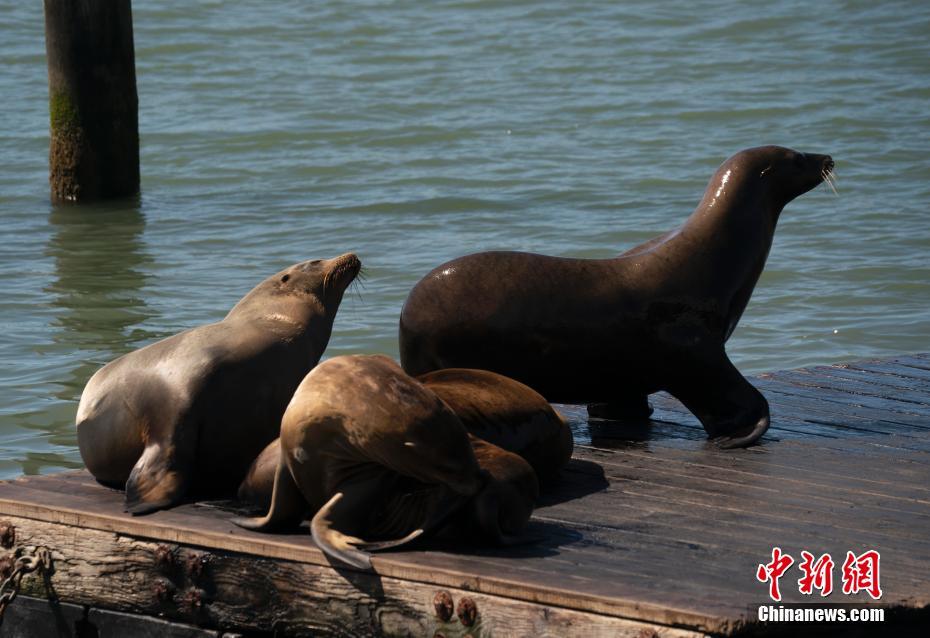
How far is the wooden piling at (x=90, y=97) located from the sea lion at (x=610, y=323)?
326 inches

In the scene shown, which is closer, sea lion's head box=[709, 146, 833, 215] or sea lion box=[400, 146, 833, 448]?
sea lion box=[400, 146, 833, 448]

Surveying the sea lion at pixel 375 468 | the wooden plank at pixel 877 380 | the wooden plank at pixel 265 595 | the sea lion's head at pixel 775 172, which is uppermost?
the sea lion's head at pixel 775 172

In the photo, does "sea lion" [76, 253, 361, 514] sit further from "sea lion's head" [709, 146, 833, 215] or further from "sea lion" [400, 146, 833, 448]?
"sea lion's head" [709, 146, 833, 215]

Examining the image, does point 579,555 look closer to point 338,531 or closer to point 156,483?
point 338,531

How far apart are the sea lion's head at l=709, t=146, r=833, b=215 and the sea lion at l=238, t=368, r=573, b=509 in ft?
4.80

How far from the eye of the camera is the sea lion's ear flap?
15.4 ft

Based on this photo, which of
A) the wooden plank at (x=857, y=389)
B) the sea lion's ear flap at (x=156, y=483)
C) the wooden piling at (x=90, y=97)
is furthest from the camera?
the wooden piling at (x=90, y=97)

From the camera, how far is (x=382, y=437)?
13.6 ft

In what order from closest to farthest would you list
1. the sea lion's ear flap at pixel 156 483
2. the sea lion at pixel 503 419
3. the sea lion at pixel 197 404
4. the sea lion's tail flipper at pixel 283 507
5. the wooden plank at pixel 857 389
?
the sea lion's tail flipper at pixel 283 507 < the sea lion's ear flap at pixel 156 483 < the sea lion at pixel 197 404 < the sea lion at pixel 503 419 < the wooden plank at pixel 857 389

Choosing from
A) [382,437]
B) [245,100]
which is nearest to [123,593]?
[382,437]

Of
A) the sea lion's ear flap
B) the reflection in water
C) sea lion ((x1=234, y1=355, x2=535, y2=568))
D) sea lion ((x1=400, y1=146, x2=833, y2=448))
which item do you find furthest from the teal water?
sea lion ((x1=234, y1=355, x2=535, y2=568))

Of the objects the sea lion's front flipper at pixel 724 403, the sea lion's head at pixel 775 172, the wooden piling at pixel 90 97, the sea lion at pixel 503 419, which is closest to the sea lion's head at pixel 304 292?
the sea lion at pixel 503 419
